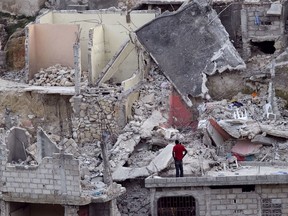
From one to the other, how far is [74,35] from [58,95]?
2426 millimetres

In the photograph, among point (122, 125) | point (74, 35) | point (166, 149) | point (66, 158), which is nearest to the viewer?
point (66, 158)

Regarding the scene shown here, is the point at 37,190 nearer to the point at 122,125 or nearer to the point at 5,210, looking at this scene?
the point at 5,210

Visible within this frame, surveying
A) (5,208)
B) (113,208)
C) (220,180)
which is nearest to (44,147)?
(5,208)

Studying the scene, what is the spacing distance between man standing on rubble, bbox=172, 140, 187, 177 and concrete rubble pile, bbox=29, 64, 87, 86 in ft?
23.0

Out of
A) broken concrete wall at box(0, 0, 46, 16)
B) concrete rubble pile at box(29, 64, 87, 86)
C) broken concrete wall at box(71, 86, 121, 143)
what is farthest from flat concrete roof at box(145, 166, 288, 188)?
broken concrete wall at box(0, 0, 46, 16)

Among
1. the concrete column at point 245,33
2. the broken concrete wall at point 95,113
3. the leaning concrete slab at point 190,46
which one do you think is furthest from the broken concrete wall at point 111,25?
the concrete column at point 245,33

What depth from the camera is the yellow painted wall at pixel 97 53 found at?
36031 mm

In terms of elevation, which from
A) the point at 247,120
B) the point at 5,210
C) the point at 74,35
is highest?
the point at 74,35

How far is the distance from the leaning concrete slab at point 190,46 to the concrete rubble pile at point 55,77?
8.00 ft

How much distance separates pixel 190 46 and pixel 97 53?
2.99 metres

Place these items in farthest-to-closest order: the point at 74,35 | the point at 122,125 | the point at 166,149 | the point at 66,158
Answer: the point at 74,35 → the point at 122,125 → the point at 166,149 → the point at 66,158

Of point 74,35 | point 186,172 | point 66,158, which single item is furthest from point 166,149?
point 74,35

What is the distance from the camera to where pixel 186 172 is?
30406 mm

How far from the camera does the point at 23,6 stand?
135 feet
